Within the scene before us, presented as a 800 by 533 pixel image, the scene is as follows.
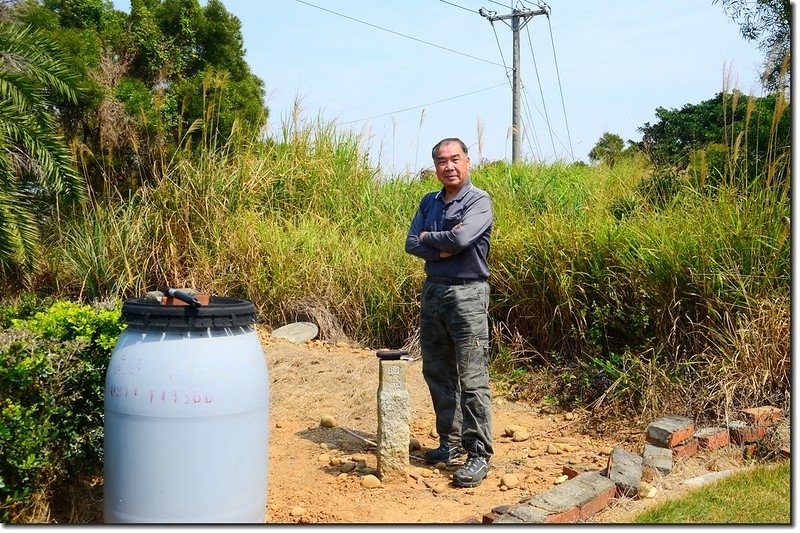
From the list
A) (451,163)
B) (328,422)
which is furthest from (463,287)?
(328,422)

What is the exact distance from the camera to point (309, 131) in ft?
34.9

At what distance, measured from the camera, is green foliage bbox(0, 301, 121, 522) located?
3.54 m

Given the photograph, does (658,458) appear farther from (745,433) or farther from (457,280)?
(457,280)

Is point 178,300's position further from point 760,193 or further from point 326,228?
point 326,228

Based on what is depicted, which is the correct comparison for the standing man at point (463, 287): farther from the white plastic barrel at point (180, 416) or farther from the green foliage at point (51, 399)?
the green foliage at point (51, 399)

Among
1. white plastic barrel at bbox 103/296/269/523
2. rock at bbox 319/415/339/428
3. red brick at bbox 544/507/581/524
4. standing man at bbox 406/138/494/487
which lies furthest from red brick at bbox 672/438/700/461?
white plastic barrel at bbox 103/296/269/523

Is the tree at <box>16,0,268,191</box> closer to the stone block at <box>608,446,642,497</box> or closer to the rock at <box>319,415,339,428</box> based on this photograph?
the rock at <box>319,415,339,428</box>

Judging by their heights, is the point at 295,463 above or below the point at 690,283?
below

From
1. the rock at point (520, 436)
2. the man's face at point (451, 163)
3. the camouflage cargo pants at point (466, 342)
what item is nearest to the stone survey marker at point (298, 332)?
the rock at point (520, 436)

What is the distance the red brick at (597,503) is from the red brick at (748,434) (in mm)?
1359

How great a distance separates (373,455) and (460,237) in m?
1.56

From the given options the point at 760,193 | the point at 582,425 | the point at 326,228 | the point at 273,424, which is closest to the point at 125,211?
the point at 326,228

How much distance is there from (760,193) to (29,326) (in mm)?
4919

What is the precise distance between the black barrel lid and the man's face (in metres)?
1.70
